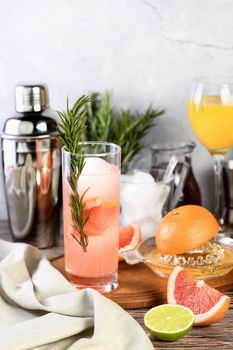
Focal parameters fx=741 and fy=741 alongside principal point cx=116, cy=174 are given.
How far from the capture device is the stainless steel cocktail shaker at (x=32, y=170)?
167 cm

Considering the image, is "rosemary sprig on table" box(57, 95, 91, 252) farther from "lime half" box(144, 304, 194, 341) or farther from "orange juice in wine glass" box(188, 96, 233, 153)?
"orange juice in wine glass" box(188, 96, 233, 153)

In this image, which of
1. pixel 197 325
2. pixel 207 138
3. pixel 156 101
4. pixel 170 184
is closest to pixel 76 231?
pixel 197 325

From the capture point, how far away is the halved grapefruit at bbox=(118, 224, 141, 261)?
1619 mm

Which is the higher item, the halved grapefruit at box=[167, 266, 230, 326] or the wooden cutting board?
the halved grapefruit at box=[167, 266, 230, 326]

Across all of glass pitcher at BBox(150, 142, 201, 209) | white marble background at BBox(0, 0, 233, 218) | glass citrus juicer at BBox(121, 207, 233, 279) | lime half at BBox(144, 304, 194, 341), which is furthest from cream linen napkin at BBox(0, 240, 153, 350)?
white marble background at BBox(0, 0, 233, 218)

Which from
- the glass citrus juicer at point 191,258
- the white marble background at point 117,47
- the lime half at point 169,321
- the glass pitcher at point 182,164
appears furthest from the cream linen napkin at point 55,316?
the white marble background at point 117,47

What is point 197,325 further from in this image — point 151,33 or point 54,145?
point 151,33

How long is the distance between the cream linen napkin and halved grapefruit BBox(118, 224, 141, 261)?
9.2 inches

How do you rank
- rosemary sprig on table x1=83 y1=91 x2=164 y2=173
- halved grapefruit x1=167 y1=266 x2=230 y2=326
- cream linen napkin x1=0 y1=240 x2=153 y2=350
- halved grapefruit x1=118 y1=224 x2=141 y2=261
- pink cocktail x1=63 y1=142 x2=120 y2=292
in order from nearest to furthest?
cream linen napkin x1=0 y1=240 x2=153 y2=350, halved grapefruit x1=167 y1=266 x2=230 y2=326, pink cocktail x1=63 y1=142 x2=120 y2=292, halved grapefruit x1=118 y1=224 x2=141 y2=261, rosemary sprig on table x1=83 y1=91 x2=164 y2=173

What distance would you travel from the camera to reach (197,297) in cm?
133

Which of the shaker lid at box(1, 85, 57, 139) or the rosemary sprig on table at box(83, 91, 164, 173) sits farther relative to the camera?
the rosemary sprig on table at box(83, 91, 164, 173)

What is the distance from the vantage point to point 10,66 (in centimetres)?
194

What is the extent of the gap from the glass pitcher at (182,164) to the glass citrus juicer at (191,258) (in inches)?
11.4

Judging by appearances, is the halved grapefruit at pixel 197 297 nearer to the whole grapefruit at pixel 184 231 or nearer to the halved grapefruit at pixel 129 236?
the whole grapefruit at pixel 184 231
